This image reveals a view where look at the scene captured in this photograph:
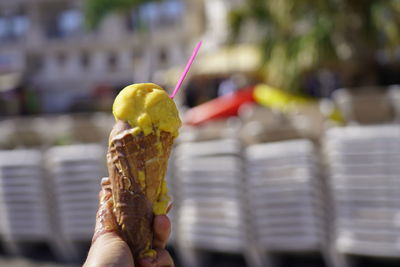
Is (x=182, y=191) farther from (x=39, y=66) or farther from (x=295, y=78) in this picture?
(x=39, y=66)

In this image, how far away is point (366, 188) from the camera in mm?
4234

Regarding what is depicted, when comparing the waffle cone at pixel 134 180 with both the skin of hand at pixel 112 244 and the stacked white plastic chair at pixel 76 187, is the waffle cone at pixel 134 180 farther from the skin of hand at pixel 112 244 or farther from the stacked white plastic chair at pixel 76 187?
the stacked white plastic chair at pixel 76 187

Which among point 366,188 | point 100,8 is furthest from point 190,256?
point 100,8

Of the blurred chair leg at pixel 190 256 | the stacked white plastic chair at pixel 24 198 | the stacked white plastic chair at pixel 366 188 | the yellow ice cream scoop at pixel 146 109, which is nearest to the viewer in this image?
the yellow ice cream scoop at pixel 146 109

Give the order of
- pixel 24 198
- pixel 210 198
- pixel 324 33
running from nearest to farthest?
pixel 210 198 < pixel 24 198 < pixel 324 33

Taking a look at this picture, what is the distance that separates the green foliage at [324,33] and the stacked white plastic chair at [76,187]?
6161mm

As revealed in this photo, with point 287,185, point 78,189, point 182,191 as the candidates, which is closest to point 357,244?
point 287,185

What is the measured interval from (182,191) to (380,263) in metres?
1.79

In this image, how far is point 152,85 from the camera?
139 centimetres

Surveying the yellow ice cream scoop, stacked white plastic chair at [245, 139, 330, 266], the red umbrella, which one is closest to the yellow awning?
the red umbrella

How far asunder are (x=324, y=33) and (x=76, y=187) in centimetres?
743

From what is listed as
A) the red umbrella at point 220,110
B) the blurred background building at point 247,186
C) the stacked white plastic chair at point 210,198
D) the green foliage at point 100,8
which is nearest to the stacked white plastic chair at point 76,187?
the blurred background building at point 247,186

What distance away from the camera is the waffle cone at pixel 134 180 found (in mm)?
1303

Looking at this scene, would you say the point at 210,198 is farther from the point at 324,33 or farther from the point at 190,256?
the point at 324,33
